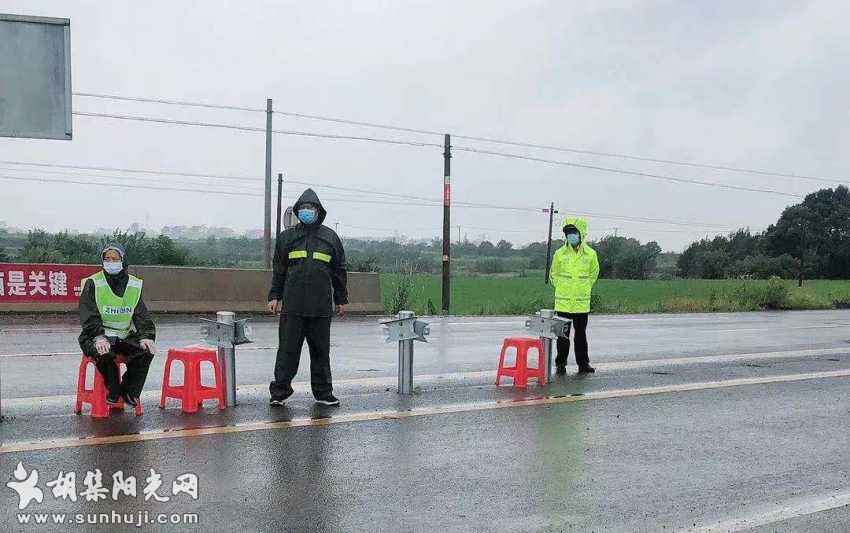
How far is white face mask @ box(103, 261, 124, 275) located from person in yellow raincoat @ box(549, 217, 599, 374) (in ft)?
18.1

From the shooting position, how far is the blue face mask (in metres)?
8.27

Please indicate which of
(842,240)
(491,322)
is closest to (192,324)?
(491,322)

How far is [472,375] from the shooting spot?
10828mm

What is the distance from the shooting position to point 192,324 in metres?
17.6

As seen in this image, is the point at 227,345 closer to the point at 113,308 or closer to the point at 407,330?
the point at 113,308

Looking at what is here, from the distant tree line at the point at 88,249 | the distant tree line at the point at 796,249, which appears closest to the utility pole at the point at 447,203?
the distant tree line at the point at 88,249

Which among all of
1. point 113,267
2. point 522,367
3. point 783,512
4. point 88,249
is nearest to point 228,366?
point 113,267

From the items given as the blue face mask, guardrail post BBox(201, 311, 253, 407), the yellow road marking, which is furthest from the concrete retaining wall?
the yellow road marking

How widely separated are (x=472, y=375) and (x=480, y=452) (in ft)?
13.4

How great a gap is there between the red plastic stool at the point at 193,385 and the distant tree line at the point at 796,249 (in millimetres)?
79702

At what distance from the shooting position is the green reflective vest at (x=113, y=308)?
7.72m

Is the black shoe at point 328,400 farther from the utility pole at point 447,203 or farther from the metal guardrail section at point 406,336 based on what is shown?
the utility pole at point 447,203

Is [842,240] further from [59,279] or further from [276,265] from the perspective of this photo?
[276,265]

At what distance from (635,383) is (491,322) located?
10406mm
